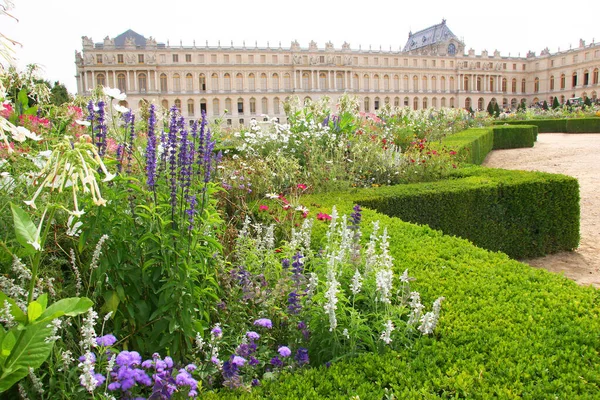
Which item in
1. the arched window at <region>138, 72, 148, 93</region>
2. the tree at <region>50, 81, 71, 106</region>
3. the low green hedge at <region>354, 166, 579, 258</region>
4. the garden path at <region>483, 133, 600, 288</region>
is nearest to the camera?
the low green hedge at <region>354, 166, 579, 258</region>

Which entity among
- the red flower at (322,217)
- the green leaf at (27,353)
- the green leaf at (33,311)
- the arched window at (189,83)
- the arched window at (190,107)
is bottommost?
the red flower at (322,217)

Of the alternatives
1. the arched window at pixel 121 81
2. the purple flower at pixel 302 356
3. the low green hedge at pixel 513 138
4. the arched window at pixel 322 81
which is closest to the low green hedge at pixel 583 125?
the low green hedge at pixel 513 138

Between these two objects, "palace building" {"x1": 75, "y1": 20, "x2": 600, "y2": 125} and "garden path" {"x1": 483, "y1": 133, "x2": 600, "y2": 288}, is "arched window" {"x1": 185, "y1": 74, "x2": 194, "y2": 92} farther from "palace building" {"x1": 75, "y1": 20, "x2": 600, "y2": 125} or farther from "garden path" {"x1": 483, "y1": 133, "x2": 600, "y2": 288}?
"garden path" {"x1": 483, "y1": 133, "x2": 600, "y2": 288}

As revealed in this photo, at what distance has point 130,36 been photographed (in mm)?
51094

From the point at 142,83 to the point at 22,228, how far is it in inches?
2060

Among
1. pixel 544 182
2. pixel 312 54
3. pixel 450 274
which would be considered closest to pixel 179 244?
pixel 450 274

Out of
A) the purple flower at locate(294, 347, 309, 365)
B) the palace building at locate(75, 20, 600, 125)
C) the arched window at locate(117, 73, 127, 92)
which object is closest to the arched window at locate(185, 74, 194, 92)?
the palace building at locate(75, 20, 600, 125)

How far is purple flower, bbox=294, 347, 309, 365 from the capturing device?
183cm

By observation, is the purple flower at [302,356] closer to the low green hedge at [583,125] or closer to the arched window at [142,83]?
the low green hedge at [583,125]

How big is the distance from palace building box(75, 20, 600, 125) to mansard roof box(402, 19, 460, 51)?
0.19m

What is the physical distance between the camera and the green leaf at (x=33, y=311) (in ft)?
3.77

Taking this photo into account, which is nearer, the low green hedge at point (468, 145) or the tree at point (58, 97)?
the low green hedge at point (468, 145)

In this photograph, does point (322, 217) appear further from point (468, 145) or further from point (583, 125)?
point (583, 125)

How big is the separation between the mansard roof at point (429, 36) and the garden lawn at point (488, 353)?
6744cm
